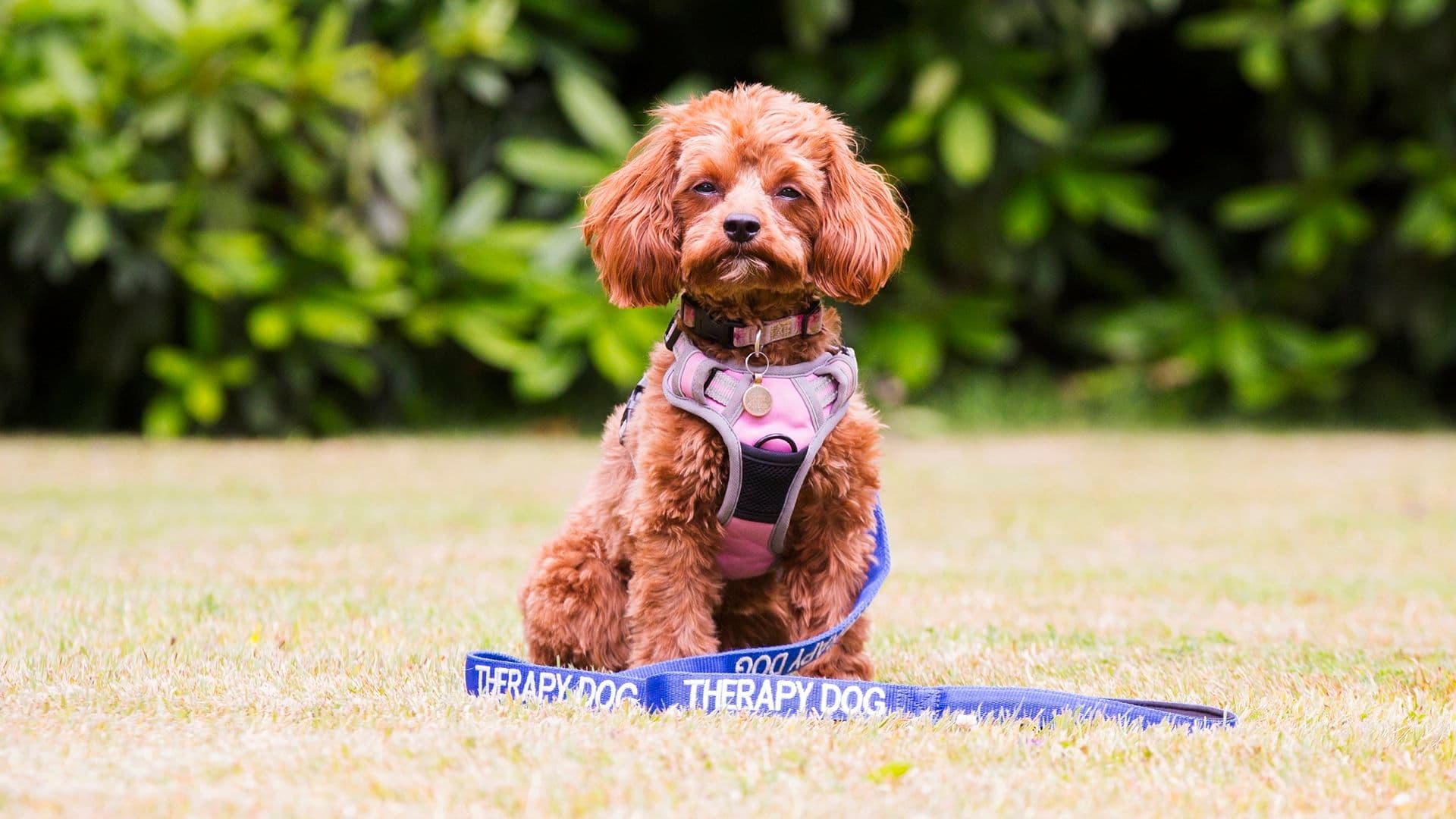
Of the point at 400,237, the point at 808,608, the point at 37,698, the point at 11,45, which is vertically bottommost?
the point at 37,698

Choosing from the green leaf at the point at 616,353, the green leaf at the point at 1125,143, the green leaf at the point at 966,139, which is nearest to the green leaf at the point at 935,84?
the green leaf at the point at 966,139

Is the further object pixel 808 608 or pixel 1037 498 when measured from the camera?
pixel 1037 498

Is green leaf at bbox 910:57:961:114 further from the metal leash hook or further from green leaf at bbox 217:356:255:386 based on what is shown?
the metal leash hook

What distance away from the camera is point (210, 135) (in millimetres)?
8992

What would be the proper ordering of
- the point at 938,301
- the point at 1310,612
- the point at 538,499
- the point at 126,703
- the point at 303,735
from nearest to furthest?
the point at 303,735 < the point at 126,703 < the point at 1310,612 < the point at 538,499 < the point at 938,301

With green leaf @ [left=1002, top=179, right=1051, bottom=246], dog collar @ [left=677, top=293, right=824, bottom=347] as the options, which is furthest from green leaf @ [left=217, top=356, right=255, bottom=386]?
dog collar @ [left=677, top=293, right=824, bottom=347]

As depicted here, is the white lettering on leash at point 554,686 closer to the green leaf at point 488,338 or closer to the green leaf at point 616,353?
the green leaf at point 616,353

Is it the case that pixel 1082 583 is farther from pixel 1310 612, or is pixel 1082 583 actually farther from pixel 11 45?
pixel 11 45

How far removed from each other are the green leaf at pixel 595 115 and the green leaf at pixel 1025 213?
108 inches

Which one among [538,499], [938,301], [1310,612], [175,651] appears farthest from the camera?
[938,301]

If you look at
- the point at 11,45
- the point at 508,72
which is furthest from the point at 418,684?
the point at 508,72

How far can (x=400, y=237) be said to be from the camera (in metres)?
9.95

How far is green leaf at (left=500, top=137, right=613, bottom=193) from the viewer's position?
32.3 feet

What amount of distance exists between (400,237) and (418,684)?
693cm
